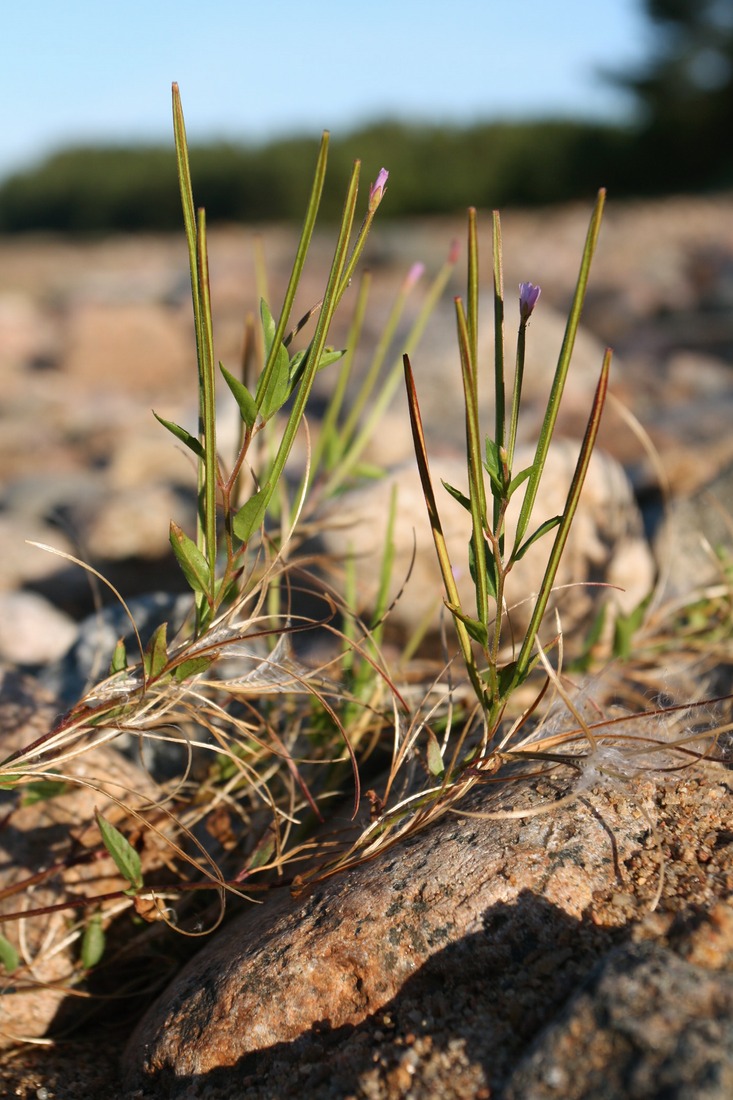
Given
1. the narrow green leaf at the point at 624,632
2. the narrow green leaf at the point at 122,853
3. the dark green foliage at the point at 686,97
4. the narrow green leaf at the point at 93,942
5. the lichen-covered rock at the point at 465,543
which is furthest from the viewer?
the dark green foliage at the point at 686,97

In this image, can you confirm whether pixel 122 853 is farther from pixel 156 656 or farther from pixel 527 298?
pixel 527 298

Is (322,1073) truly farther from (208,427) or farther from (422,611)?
(422,611)

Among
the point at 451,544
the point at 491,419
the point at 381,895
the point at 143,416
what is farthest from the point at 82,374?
the point at 381,895

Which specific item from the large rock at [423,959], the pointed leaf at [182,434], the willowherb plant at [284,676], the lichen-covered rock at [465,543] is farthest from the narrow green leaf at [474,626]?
the lichen-covered rock at [465,543]

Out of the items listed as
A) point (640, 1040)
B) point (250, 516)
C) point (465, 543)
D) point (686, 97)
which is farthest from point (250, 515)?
point (686, 97)

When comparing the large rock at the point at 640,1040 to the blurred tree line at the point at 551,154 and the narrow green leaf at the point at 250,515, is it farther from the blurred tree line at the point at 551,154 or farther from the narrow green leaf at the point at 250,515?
the blurred tree line at the point at 551,154

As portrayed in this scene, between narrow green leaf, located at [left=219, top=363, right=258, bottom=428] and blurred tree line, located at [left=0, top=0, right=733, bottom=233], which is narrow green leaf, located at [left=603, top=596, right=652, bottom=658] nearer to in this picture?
narrow green leaf, located at [left=219, top=363, right=258, bottom=428]
